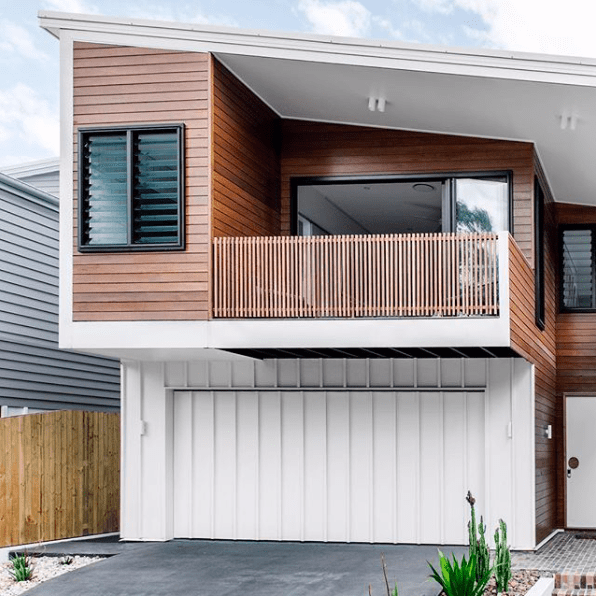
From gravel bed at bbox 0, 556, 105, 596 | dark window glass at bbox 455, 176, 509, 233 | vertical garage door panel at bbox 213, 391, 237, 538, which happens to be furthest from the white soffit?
gravel bed at bbox 0, 556, 105, 596

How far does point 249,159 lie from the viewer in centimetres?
1337

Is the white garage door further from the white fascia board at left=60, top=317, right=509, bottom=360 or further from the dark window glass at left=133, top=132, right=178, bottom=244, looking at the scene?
the dark window glass at left=133, top=132, right=178, bottom=244

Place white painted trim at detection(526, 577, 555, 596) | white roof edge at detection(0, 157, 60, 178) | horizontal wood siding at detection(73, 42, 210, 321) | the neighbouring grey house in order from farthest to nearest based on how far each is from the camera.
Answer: white roof edge at detection(0, 157, 60, 178) → the neighbouring grey house → horizontal wood siding at detection(73, 42, 210, 321) → white painted trim at detection(526, 577, 555, 596)

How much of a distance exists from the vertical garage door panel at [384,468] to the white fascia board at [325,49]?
4358mm

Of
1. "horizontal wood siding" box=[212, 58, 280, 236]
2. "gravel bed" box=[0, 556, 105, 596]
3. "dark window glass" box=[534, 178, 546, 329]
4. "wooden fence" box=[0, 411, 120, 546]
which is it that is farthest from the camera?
"dark window glass" box=[534, 178, 546, 329]

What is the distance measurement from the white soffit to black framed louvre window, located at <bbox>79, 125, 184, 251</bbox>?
1.10 m

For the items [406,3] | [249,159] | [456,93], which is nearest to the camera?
[456,93]

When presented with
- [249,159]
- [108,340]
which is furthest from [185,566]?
[249,159]

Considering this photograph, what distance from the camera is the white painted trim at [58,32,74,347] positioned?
1245 centimetres

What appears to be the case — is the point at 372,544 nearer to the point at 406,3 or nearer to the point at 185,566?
the point at 185,566

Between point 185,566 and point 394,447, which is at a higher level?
point 394,447

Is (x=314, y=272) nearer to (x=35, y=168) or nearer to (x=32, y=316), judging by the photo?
(x=32, y=316)

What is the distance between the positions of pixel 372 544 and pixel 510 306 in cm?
392

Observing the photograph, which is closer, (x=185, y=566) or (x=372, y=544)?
(x=185, y=566)
